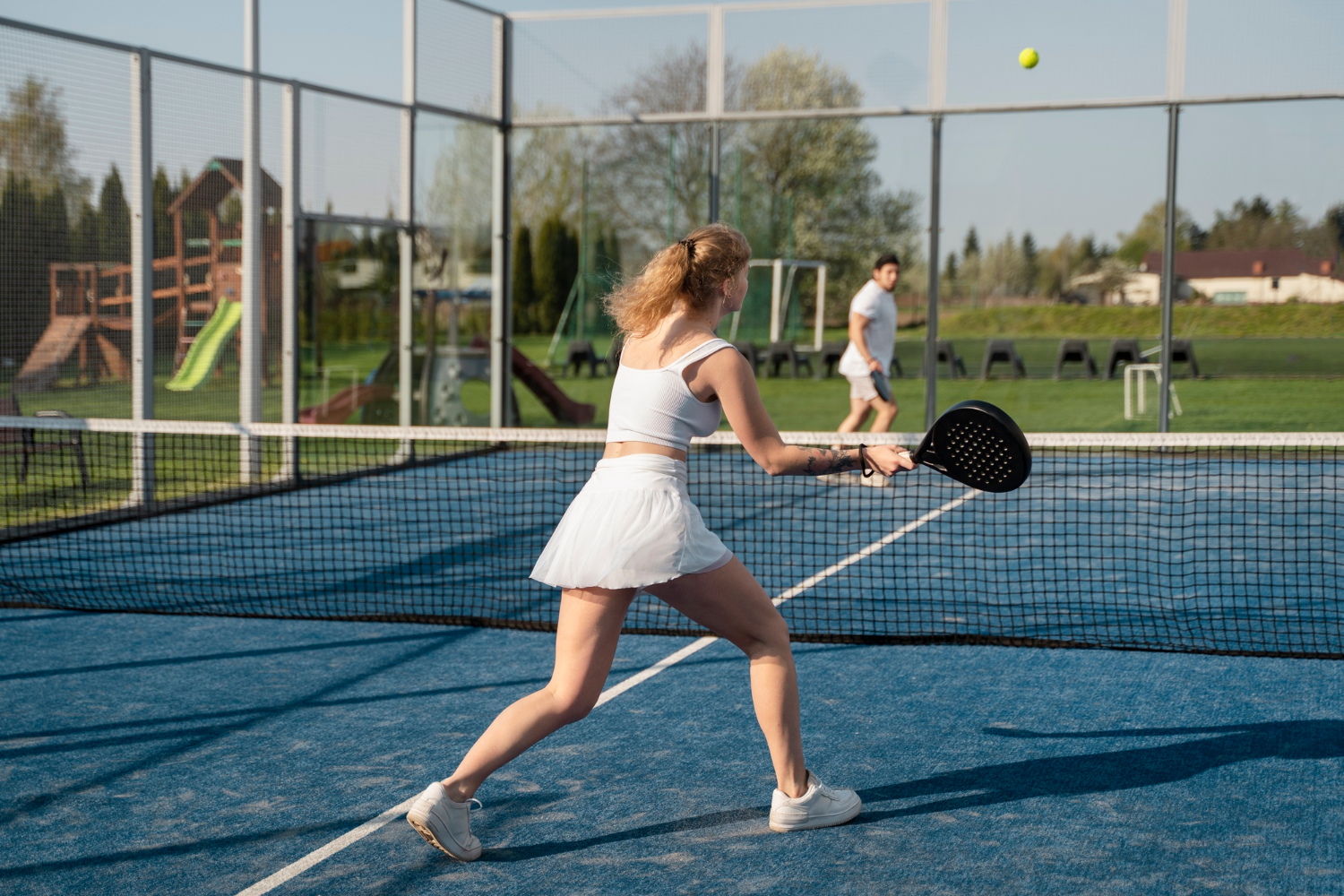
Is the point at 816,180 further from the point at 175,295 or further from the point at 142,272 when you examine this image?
the point at 142,272

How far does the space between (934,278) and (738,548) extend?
6197 mm

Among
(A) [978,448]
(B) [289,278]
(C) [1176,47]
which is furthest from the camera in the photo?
(C) [1176,47]

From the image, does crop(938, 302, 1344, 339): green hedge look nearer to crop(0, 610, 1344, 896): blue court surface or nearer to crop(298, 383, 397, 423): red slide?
crop(298, 383, 397, 423): red slide

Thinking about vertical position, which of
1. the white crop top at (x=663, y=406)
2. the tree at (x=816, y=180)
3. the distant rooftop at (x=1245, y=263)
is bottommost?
the white crop top at (x=663, y=406)

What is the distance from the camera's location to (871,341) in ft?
35.1

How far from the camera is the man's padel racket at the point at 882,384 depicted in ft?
34.7

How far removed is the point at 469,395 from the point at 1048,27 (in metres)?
6.76

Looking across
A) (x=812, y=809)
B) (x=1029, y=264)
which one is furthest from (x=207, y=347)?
(x=1029, y=264)

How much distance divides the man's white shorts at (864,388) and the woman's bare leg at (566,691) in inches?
289

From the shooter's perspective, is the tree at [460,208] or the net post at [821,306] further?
the net post at [821,306]

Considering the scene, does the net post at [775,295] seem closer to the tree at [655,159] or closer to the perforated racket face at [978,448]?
the tree at [655,159]

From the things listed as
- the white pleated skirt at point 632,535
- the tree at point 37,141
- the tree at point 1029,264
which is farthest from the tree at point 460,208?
the white pleated skirt at point 632,535

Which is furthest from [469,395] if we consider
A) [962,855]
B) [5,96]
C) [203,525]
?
[962,855]

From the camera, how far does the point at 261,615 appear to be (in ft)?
20.6
